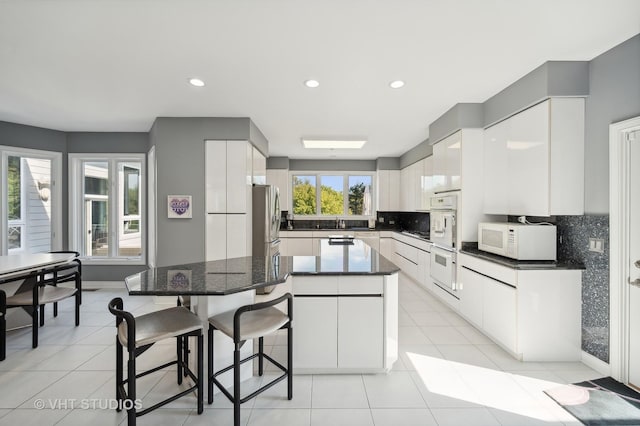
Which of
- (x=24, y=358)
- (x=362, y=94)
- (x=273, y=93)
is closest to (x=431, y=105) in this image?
(x=362, y=94)

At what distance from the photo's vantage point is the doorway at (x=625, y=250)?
7.45 ft

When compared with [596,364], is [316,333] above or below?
above

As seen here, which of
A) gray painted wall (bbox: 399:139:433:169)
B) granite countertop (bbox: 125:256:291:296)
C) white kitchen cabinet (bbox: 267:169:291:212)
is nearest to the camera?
granite countertop (bbox: 125:256:291:296)

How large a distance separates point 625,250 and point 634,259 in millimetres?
80

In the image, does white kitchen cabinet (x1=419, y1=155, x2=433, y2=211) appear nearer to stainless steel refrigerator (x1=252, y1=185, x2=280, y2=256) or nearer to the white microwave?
the white microwave

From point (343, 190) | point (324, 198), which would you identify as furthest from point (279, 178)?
point (343, 190)

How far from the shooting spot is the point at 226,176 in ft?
13.9

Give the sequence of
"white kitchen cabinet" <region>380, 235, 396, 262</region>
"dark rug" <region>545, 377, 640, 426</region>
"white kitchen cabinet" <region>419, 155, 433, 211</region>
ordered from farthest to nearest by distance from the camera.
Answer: "white kitchen cabinet" <region>380, 235, 396, 262</region> → "white kitchen cabinet" <region>419, 155, 433, 211</region> → "dark rug" <region>545, 377, 640, 426</region>

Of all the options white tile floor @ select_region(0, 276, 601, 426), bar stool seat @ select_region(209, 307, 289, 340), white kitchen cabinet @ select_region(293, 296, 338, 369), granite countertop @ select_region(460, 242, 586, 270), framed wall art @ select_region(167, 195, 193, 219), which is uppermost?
framed wall art @ select_region(167, 195, 193, 219)

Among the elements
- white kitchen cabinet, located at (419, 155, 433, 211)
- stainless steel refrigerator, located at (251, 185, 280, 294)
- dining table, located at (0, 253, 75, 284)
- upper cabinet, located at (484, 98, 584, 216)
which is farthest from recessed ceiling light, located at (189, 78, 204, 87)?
white kitchen cabinet, located at (419, 155, 433, 211)

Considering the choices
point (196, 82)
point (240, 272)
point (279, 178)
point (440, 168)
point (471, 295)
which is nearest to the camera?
point (240, 272)

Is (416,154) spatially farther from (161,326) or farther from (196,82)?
(161,326)

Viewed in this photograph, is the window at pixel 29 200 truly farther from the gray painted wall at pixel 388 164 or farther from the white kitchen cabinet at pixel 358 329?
the gray painted wall at pixel 388 164

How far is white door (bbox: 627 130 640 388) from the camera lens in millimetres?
2262
